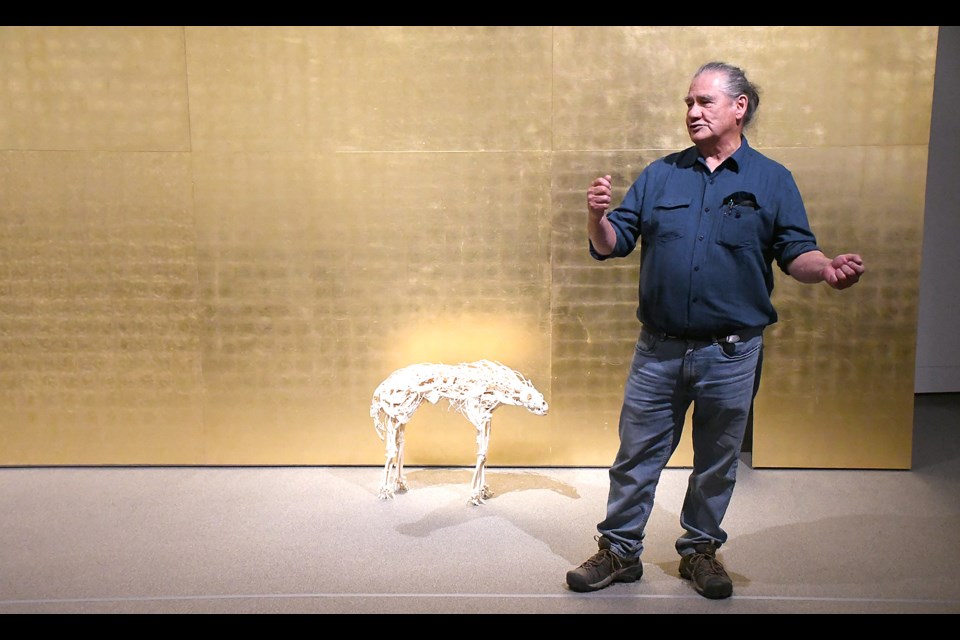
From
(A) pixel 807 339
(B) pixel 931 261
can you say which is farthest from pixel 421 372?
(B) pixel 931 261

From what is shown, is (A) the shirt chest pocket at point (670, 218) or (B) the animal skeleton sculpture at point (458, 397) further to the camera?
(B) the animal skeleton sculpture at point (458, 397)

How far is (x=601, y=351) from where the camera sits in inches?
170

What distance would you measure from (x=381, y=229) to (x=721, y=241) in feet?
6.27

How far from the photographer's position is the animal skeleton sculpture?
3.85 m

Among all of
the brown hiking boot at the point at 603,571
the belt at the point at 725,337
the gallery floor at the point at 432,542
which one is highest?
the belt at the point at 725,337

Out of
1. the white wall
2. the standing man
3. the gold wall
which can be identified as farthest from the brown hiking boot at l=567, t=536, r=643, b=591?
the white wall

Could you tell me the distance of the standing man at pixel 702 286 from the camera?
2.84m

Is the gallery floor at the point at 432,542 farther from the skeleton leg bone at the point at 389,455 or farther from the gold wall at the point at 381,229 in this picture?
the gold wall at the point at 381,229

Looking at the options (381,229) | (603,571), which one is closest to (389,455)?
(381,229)

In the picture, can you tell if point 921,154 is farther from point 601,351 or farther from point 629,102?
point 601,351

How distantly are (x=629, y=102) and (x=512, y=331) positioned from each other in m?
1.25

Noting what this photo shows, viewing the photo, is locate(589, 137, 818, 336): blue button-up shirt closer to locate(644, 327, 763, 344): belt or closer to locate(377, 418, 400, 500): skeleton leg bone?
locate(644, 327, 763, 344): belt

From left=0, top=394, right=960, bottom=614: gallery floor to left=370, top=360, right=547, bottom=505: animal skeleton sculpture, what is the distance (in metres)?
0.21

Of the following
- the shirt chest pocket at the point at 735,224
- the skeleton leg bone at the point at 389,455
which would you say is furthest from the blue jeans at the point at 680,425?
the skeleton leg bone at the point at 389,455
